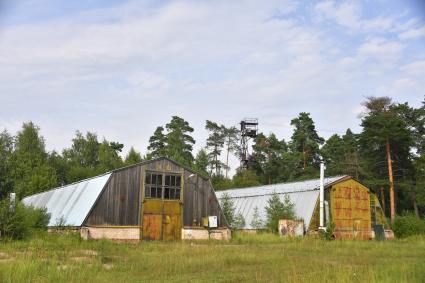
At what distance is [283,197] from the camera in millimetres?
36969

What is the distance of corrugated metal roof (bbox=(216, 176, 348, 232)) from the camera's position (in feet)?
110

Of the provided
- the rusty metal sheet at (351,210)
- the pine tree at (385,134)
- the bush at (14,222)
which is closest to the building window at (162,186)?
the bush at (14,222)

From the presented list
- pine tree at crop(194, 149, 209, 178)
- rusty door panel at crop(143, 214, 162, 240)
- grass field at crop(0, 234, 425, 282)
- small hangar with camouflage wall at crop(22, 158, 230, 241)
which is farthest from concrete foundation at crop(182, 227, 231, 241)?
pine tree at crop(194, 149, 209, 178)

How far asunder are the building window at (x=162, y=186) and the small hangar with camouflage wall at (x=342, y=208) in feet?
31.8

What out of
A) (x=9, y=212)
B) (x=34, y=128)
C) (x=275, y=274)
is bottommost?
(x=275, y=274)

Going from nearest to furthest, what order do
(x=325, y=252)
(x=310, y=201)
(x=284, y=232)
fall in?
(x=325, y=252) < (x=284, y=232) < (x=310, y=201)

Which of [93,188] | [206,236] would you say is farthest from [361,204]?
[93,188]

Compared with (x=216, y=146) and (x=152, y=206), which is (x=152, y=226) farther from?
(x=216, y=146)

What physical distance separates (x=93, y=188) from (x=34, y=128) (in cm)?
4002

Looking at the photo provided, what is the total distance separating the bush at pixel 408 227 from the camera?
34.0 meters

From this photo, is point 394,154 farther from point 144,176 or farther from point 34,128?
point 34,128

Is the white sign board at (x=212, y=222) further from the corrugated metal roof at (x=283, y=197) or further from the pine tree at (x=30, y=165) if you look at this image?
the pine tree at (x=30, y=165)

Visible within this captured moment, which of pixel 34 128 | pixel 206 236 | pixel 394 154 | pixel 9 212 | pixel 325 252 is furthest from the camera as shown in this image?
pixel 34 128

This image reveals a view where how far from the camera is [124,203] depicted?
26.8 m
